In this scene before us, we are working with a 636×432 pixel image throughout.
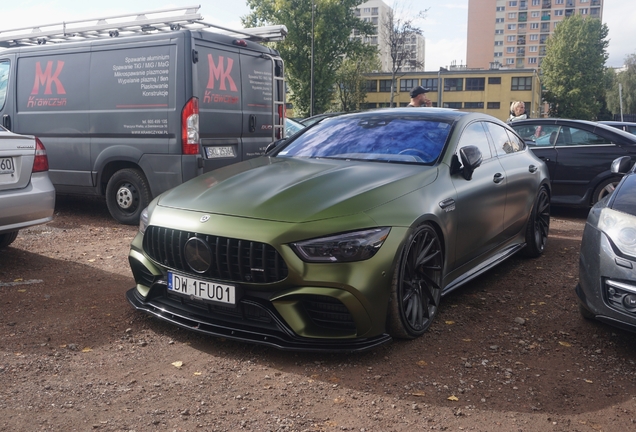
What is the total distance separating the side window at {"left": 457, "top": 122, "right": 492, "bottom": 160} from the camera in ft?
15.6

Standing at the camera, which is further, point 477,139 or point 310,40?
point 310,40

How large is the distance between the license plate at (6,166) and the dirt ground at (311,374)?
3.41 feet

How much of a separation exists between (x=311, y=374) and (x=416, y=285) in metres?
0.93

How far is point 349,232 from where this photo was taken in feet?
11.2

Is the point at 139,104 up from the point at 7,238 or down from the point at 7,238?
up

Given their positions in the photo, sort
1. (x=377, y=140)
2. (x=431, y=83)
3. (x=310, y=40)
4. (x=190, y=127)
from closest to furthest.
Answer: (x=377, y=140) → (x=190, y=127) → (x=310, y=40) → (x=431, y=83)

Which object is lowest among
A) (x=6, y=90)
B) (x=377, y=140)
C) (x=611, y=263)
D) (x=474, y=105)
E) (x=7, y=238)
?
(x=7, y=238)

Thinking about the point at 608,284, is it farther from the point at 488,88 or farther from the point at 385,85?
the point at 385,85

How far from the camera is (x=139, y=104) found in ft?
24.2

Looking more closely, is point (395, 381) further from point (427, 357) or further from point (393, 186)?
point (393, 186)

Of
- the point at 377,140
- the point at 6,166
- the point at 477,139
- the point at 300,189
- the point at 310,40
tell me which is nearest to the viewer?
the point at 300,189

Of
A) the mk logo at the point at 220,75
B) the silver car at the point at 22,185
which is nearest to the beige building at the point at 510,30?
the mk logo at the point at 220,75

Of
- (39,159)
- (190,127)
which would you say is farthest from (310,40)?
(39,159)

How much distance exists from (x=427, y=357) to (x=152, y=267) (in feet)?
5.77
